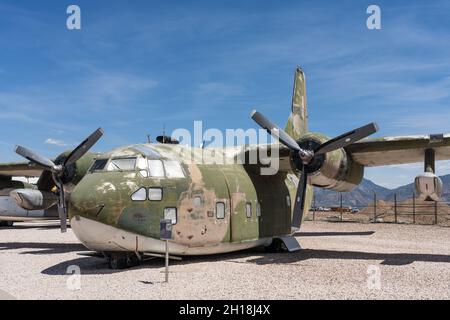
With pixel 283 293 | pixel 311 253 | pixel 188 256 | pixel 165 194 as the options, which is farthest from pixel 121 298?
pixel 311 253

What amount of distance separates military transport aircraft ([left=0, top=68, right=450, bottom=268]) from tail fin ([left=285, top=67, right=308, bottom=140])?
0.99 feet

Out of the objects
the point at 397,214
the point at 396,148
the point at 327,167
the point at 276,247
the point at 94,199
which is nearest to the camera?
the point at 94,199

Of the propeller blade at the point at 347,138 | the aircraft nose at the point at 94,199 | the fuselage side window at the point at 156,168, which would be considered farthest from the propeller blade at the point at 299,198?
the aircraft nose at the point at 94,199

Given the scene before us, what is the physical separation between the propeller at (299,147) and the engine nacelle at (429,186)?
2.22 meters

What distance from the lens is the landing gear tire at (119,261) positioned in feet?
43.7

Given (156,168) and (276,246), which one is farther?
(276,246)

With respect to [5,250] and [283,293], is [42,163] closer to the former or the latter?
[5,250]

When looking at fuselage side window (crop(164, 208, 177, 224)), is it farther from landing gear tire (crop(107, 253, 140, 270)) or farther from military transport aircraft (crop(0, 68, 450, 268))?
landing gear tire (crop(107, 253, 140, 270))

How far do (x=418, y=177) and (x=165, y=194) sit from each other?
820cm

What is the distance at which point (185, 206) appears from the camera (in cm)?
1398

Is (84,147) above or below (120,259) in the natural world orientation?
above

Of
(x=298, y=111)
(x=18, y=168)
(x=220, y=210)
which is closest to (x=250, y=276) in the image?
(x=220, y=210)

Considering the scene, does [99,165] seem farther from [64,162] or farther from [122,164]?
[64,162]

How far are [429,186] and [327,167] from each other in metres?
3.27
